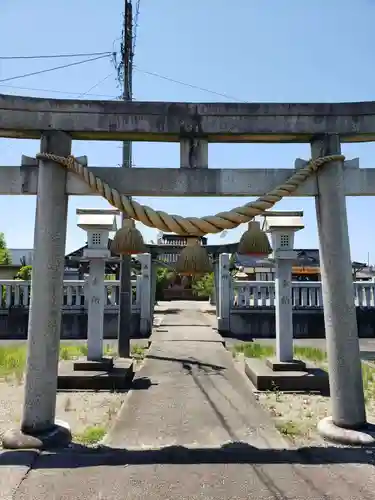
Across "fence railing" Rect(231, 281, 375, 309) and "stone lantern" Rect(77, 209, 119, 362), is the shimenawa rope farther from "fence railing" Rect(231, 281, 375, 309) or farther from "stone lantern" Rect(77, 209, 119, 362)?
"fence railing" Rect(231, 281, 375, 309)

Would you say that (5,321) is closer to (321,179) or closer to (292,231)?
(292,231)

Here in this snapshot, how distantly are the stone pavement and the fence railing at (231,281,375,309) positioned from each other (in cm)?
798

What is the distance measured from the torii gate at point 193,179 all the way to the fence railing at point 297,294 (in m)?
9.10

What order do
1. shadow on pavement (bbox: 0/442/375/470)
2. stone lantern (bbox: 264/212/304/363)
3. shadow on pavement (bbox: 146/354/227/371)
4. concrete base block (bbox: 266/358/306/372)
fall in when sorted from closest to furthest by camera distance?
shadow on pavement (bbox: 0/442/375/470) → concrete base block (bbox: 266/358/306/372) → stone lantern (bbox: 264/212/304/363) → shadow on pavement (bbox: 146/354/227/371)

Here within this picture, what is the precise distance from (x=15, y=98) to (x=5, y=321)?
399 inches

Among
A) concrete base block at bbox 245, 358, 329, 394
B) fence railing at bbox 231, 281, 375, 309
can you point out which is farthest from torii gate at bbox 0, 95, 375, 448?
fence railing at bbox 231, 281, 375, 309

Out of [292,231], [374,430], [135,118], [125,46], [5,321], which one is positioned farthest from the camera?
[5,321]

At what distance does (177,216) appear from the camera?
4289mm

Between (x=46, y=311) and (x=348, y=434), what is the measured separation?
3.36 meters

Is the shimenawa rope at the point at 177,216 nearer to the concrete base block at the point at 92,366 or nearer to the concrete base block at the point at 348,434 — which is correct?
the concrete base block at the point at 348,434

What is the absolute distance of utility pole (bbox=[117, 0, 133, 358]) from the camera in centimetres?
928

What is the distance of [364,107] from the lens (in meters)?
4.54

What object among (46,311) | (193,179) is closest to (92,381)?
(46,311)

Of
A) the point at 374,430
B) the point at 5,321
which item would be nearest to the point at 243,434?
the point at 374,430
